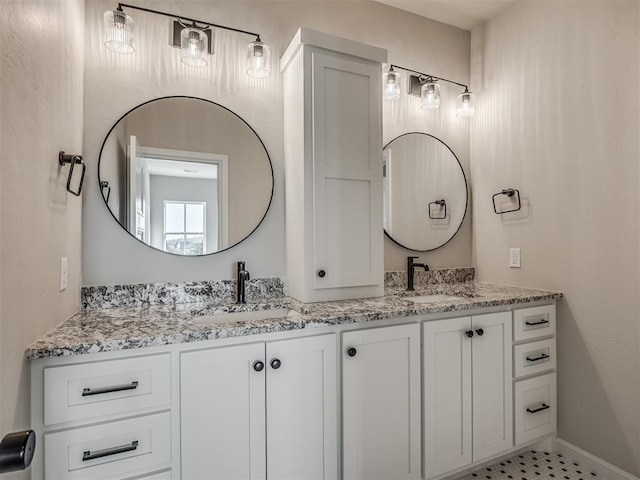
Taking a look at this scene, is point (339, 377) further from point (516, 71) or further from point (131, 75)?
point (516, 71)

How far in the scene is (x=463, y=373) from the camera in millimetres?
1715

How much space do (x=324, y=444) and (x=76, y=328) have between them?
1032 millimetres

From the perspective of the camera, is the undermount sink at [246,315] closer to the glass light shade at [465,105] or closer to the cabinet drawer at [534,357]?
the cabinet drawer at [534,357]

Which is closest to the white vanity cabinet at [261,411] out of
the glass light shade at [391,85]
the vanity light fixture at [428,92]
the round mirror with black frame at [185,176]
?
the round mirror with black frame at [185,176]

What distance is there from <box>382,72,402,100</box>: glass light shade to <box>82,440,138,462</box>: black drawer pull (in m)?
2.15

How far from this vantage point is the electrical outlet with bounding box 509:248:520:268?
226 cm

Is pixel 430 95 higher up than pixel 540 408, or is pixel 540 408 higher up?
pixel 430 95

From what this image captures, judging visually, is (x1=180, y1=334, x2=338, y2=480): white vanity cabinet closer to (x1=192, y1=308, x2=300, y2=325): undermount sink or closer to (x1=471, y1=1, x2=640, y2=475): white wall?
(x1=192, y1=308, x2=300, y2=325): undermount sink

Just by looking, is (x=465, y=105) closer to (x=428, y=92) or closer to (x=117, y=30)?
(x=428, y=92)

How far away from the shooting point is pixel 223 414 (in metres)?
1.25

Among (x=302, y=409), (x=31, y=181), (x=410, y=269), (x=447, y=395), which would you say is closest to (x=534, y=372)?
(x=447, y=395)

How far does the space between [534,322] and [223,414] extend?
168 centimetres

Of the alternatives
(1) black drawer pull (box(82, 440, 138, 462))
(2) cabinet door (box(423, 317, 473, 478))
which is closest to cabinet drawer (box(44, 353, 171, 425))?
(1) black drawer pull (box(82, 440, 138, 462))

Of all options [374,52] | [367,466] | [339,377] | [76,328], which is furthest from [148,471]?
[374,52]
